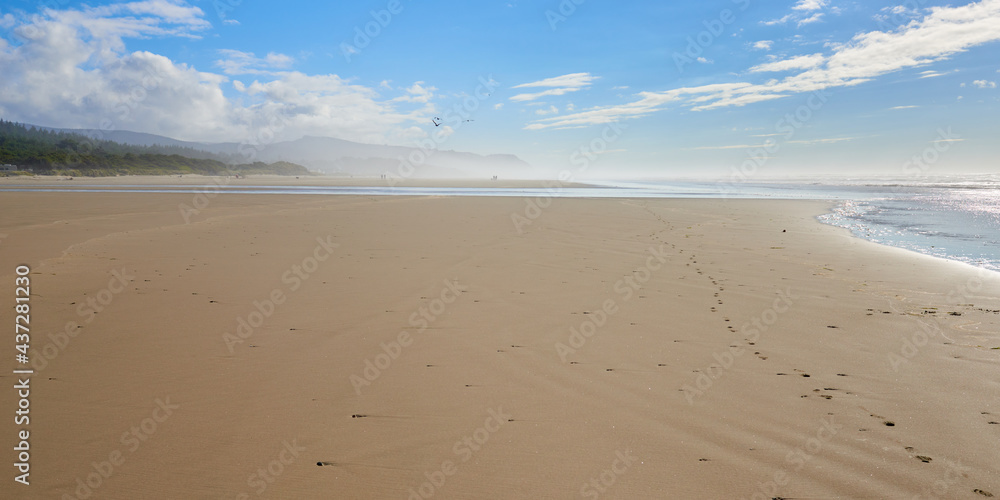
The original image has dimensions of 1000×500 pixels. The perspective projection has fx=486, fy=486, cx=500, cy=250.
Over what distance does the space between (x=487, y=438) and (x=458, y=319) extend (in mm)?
2870

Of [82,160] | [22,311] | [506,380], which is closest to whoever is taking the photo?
[506,380]

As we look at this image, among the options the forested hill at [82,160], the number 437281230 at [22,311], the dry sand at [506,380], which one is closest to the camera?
the dry sand at [506,380]

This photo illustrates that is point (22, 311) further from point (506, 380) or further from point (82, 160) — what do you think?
point (82, 160)

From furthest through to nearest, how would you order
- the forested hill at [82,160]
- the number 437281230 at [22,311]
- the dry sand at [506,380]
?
1. the forested hill at [82,160]
2. the number 437281230 at [22,311]
3. the dry sand at [506,380]

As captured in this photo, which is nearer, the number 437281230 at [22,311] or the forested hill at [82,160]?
the number 437281230 at [22,311]

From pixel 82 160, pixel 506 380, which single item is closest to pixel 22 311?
pixel 506 380

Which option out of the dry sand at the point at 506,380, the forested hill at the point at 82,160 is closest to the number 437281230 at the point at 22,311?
the dry sand at the point at 506,380

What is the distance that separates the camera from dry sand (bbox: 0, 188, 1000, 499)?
3256mm

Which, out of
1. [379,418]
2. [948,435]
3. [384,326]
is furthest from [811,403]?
[384,326]

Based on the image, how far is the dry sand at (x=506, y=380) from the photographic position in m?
3.26

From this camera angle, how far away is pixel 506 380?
15.3 ft

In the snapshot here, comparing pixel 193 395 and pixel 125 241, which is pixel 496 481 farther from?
pixel 125 241

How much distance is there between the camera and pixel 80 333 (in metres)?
5.72

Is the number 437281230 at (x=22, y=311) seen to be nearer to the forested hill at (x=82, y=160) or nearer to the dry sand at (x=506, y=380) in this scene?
the dry sand at (x=506, y=380)
